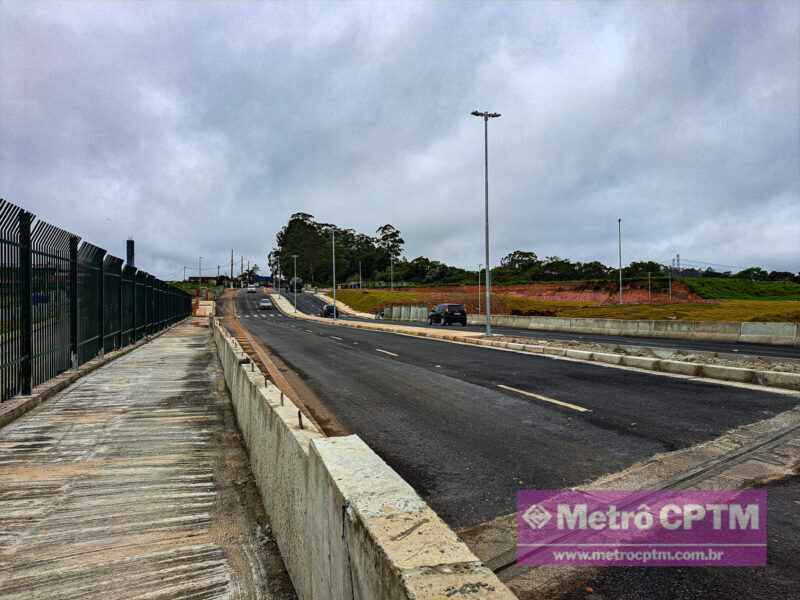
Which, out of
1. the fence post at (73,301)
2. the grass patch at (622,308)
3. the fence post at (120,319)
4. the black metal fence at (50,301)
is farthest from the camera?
the grass patch at (622,308)

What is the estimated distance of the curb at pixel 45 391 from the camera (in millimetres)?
7413

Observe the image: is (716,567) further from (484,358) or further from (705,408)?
(484,358)

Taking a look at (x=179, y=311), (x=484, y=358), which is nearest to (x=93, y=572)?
(x=484, y=358)

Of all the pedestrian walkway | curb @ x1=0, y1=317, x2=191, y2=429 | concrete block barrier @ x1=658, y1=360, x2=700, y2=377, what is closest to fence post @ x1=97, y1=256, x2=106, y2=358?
curb @ x1=0, y1=317, x2=191, y2=429

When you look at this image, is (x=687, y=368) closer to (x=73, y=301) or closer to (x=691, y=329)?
(x=73, y=301)

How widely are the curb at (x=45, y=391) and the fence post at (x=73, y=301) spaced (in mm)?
429

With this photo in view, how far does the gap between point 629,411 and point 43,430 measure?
8.54 metres

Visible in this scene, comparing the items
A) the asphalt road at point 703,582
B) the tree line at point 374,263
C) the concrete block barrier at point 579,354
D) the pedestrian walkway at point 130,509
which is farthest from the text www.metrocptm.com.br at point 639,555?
the tree line at point 374,263

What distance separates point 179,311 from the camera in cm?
3956

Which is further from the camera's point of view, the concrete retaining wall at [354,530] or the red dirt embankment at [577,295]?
the red dirt embankment at [577,295]

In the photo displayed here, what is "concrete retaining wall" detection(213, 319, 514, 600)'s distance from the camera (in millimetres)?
1919

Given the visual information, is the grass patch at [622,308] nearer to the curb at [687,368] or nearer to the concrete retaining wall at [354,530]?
the curb at [687,368]

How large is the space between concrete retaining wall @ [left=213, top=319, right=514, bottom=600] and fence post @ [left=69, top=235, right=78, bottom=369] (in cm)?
919

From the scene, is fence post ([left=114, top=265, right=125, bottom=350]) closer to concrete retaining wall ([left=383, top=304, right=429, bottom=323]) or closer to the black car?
the black car
